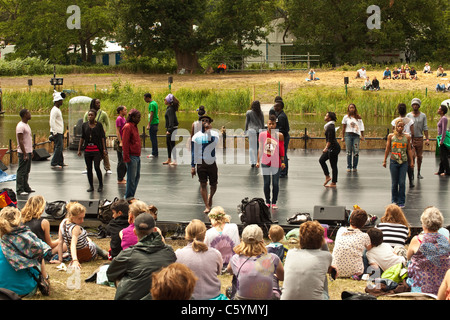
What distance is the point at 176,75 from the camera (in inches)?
1987

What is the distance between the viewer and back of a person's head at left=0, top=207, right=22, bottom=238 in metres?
7.08

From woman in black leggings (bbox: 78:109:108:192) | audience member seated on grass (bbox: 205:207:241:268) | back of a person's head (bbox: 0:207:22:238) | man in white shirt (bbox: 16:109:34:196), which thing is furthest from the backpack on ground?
man in white shirt (bbox: 16:109:34:196)

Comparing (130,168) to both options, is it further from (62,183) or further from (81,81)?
(81,81)

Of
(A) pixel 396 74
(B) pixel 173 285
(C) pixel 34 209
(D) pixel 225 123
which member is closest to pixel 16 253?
(C) pixel 34 209

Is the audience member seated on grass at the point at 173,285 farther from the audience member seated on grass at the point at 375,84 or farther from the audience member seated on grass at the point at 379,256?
the audience member seated on grass at the point at 375,84

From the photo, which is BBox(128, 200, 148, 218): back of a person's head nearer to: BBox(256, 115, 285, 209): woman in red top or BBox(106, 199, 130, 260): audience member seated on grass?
BBox(106, 199, 130, 260): audience member seated on grass

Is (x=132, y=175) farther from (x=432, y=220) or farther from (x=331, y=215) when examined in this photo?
(x=432, y=220)

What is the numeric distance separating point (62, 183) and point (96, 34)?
163ft

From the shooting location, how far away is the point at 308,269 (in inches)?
248

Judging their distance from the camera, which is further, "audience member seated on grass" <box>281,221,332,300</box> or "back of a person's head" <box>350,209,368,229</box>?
"back of a person's head" <box>350,209,368,229</box>

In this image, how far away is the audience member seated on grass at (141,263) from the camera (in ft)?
20.0

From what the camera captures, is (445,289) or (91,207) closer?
(445,289)

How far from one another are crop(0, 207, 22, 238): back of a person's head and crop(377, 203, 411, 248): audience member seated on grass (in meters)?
4.56

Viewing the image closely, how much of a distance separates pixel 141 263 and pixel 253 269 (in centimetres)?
106
